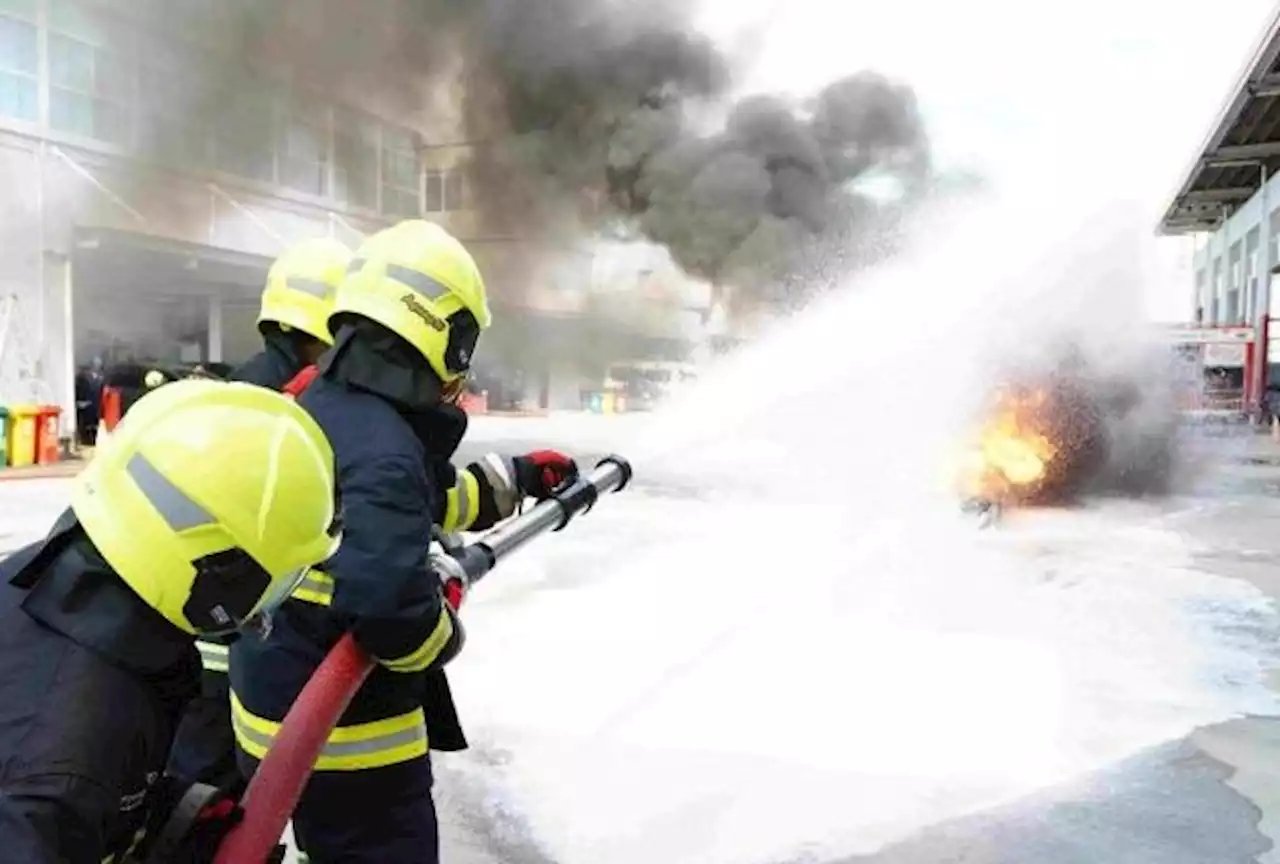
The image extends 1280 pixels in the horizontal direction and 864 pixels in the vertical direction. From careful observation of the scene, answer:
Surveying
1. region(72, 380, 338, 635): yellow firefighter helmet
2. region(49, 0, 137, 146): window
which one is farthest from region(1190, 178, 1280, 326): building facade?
region(72, 380, 338, 635): yellow firefighter helmet

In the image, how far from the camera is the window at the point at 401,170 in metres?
A: 13.7

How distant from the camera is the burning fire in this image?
9.44 metres

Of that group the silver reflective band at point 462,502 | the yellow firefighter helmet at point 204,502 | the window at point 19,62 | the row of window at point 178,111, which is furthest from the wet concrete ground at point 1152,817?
the window at point 19,62

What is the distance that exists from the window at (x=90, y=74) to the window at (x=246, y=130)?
0.98 m

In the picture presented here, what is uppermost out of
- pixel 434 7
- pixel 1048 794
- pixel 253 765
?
pixel 434 7

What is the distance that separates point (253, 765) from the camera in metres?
1.96

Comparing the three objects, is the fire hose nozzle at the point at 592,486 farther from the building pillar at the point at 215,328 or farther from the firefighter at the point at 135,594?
the building pillar at the point at 215,328

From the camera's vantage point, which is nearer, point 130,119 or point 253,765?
point 253,765

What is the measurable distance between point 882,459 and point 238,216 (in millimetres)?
9097

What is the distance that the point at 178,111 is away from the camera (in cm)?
1281

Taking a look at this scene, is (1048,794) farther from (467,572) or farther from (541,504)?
(467,572)

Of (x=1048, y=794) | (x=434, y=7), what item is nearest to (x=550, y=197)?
(x=434, y=7)

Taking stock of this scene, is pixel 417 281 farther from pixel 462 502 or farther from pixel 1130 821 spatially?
pixel 1130 821

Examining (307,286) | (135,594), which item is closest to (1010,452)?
(307,286)
